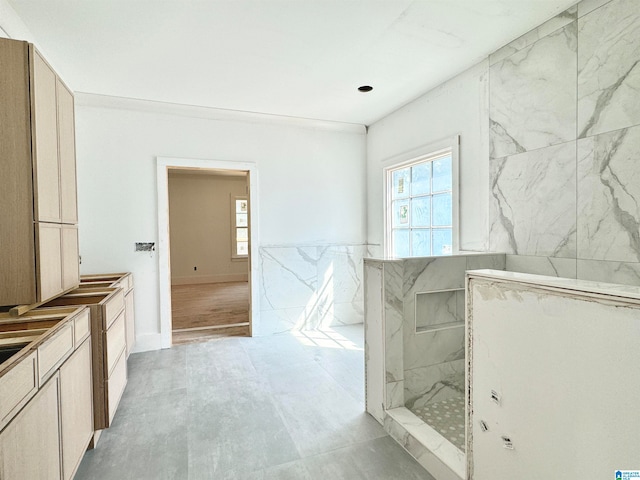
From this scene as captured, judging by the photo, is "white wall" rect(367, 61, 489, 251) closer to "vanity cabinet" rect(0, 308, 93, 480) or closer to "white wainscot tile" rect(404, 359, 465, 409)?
"white wainscot tile" rect(404, 359, 465, 409)

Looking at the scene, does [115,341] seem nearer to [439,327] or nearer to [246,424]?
[246,424]

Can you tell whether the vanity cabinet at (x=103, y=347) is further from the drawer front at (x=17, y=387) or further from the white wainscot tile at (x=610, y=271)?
the white wainscot tile at (x=610, y=271)

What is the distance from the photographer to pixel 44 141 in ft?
5.49

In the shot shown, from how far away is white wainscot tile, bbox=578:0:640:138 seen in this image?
1868 millimetres

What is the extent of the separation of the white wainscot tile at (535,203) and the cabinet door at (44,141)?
308 centimetres

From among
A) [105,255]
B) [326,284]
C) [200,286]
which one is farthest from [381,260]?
[200,286]

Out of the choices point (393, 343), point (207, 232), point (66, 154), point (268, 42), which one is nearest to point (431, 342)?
point (393, 343)

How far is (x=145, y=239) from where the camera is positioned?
374 cm

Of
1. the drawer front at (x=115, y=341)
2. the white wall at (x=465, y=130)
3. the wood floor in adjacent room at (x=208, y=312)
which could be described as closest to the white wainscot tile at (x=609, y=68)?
the white wall at (x=465, y=130)

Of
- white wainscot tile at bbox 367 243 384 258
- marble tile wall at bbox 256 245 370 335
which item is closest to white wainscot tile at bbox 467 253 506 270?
white wainscot tile at bbox 367 243 384 258

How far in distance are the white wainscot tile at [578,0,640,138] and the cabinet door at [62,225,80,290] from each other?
3311 mm

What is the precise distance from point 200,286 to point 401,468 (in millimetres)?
7045

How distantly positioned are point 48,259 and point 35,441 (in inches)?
34.5

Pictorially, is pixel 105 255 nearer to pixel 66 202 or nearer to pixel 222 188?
pixel 66 202
